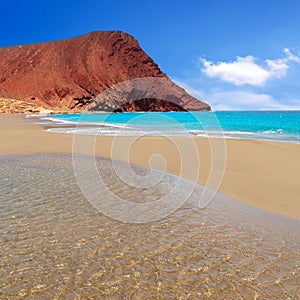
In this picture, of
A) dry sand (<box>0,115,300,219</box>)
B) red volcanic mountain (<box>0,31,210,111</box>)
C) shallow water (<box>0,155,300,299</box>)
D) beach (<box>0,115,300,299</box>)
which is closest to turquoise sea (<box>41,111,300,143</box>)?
dry sand (<box>0,115,300,219</box>)

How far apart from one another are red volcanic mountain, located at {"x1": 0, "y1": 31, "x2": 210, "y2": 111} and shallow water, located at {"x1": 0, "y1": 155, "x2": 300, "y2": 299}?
106 m

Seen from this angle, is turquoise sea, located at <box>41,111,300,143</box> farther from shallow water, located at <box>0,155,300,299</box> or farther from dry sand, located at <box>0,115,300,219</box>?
shallow water, located at <box>0,155,300,299</box>

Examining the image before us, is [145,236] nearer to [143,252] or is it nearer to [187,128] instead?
[143,252]

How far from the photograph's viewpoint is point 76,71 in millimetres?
132375

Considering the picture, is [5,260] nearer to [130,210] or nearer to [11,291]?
[11,291]

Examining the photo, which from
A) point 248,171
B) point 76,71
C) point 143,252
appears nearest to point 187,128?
point 248,171

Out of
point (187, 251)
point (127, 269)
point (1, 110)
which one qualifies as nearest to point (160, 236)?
point (187, 251)

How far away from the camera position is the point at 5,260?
356cm

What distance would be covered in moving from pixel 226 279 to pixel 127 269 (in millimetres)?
1159

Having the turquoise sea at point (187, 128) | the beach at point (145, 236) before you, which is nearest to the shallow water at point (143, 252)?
the beach at point (145, 236)

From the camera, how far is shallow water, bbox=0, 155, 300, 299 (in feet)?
9.98

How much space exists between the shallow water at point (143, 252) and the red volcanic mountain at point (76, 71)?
347 feet

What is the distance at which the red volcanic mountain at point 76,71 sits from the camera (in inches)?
4732

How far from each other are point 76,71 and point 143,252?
13825 cm
